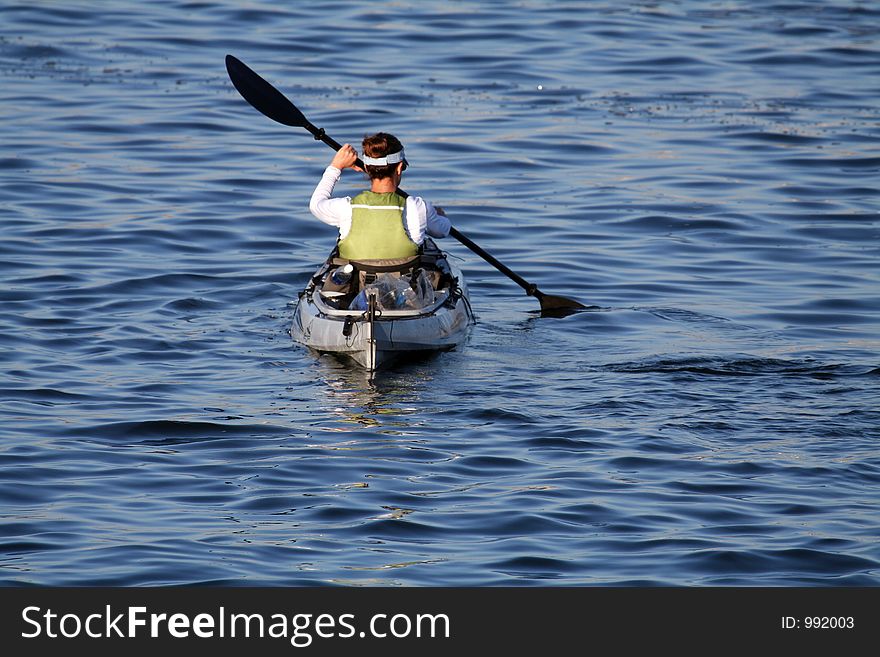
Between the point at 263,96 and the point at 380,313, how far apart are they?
315 centimetres

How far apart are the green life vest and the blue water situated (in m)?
0.92

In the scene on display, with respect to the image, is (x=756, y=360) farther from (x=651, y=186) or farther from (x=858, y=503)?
(x=651, y=186)

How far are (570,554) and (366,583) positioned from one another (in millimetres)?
1123

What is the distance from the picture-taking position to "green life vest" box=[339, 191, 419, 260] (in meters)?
11.8

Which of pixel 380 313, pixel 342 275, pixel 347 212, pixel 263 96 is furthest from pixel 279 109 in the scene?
pixel 380 313

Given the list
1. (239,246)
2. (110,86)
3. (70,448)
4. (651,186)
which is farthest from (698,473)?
(110,86)

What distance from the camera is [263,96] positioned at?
536 inches

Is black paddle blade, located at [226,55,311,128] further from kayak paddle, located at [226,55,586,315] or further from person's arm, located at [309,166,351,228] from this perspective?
person's arm, located at [309,166,351,228]

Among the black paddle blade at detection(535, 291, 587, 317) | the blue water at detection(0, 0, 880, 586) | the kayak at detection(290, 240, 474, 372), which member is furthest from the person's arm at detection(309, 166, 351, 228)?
the black paddle blade at detection(535, 291, 587, 317)

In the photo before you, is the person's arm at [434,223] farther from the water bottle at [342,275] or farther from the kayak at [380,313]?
the water bottle at [342,275]

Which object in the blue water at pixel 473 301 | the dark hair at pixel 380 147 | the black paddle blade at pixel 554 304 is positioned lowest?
the black paddle blade at pixel 554 304

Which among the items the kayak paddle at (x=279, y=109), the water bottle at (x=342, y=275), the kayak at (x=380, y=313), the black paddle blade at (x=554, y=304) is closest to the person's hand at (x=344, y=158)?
the kayak at (x=380, y=313)

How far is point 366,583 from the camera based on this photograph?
7.61 meters

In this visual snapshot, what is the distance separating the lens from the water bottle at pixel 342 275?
11828 millimetres
